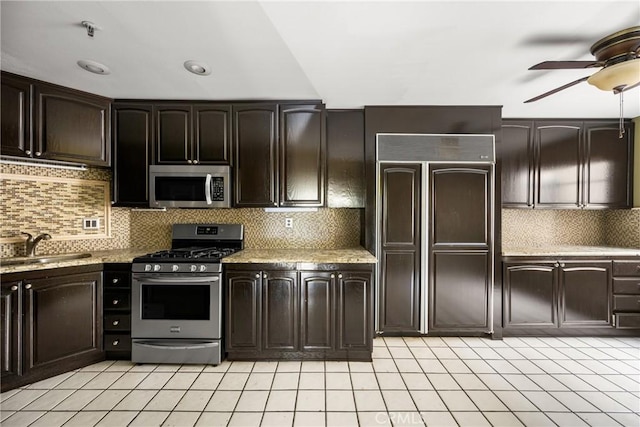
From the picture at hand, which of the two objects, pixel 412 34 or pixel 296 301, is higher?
pixel 412 34

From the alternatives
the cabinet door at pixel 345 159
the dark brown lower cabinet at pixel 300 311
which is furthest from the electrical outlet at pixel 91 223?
the cabinet door at pixel 345 159

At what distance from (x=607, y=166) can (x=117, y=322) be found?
5.18 metres

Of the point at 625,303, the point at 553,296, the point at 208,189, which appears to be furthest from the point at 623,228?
the point at 208,189

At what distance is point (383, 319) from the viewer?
2951mm

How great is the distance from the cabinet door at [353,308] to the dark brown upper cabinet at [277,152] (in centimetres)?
84

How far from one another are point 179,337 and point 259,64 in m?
2.28

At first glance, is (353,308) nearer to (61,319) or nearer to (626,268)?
(61,319)

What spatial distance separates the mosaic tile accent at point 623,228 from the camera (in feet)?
10.7

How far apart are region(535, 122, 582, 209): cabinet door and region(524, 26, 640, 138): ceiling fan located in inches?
63.5

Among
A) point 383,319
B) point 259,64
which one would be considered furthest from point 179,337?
point 259,64

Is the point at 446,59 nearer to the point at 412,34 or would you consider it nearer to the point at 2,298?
the point at 412,34

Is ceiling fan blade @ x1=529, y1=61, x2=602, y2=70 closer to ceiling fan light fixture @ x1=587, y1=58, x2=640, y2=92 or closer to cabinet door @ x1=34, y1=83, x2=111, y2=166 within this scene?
ceiling fan light fixture @ x1=587, y1=58, x2=640, y2=92

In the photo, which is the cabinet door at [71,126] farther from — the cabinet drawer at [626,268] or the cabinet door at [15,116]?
the cabinet drawer at [626,268]

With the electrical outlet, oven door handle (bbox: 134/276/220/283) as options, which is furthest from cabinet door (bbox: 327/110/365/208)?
the electrical outlet
